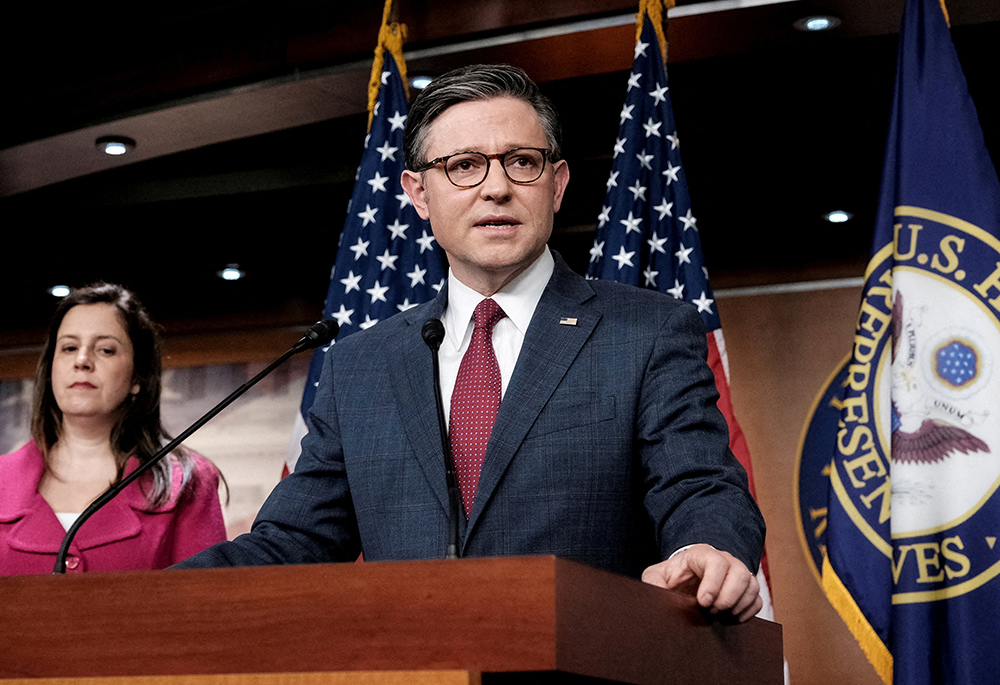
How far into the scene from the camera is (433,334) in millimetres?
1601

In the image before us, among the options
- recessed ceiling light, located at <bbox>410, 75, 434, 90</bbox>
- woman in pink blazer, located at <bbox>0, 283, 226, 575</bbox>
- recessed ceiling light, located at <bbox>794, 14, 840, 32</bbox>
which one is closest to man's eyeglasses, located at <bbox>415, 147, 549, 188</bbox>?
woman in pink blazer, located at <bbox>0, 283, 226, 575</bbox>

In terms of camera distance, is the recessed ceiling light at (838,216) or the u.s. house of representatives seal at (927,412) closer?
the u.s. house of representatives seal at (927,412)

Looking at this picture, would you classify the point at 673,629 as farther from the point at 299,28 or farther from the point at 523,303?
the point at 299,28

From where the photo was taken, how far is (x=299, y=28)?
12.8 feet

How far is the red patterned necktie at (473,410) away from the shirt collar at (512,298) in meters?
0.06

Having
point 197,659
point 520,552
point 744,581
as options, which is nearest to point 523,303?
point 520,552

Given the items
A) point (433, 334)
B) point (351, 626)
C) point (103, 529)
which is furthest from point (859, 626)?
point (351, 626)

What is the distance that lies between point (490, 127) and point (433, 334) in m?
0.46

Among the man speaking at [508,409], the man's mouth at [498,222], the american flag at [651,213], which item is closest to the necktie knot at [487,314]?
the man speaking at [508,409]

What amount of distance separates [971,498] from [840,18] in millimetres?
1572

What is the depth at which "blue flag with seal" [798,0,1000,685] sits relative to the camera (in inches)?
103

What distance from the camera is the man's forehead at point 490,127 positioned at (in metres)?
1.85

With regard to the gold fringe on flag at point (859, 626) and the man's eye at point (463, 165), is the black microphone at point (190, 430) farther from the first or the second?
the gold fringe on flag at point (859, 626)

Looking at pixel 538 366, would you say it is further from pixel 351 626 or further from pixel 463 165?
pixel 351 626
